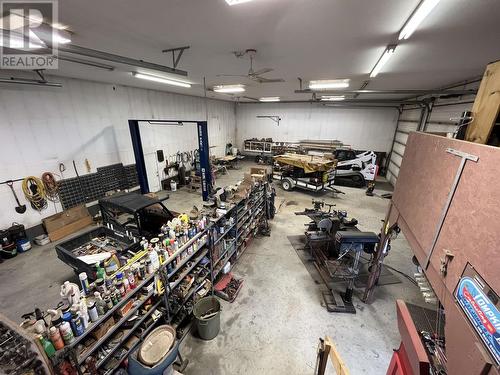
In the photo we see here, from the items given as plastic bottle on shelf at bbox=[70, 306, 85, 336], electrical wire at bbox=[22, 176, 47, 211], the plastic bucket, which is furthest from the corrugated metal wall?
electrical wire at bbox=[22, 176, 47, 211]

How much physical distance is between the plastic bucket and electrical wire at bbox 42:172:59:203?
18.2 ft

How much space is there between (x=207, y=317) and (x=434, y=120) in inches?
382

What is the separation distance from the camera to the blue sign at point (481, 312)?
1.00 m

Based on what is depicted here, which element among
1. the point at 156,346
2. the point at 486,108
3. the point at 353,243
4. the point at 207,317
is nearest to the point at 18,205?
the point at 156,346

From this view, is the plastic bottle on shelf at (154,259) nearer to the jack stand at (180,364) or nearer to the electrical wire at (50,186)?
the jack stand at (180,364)

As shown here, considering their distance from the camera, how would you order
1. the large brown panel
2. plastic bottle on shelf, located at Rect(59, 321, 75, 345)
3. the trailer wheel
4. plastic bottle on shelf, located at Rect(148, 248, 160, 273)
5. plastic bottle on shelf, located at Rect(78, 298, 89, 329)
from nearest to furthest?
the large brown panel < plastic bottle on shelf, located at Rect(59, 321, 75, 345) < plastic bottle on shelf, located at Rect(78, 298, 89, 329) < plastic bottle on shelf, located at Rect(148, 248, 160, 273) < the trailer wheel

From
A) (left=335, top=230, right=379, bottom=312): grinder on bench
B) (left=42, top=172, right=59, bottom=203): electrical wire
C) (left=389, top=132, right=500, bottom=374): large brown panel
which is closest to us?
(left=389, top=132, right=500, bottom=374): large brown panel

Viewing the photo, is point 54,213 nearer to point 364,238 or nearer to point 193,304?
point 193,304

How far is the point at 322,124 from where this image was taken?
41.9 feet

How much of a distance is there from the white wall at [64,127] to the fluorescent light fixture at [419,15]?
7.85 m

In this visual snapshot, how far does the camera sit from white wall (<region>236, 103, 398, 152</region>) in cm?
1164

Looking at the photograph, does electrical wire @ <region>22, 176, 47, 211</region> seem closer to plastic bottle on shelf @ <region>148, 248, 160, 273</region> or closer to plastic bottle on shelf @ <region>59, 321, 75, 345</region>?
plastic bottle on shelf @ <region>148, 248, 160, 273</region>

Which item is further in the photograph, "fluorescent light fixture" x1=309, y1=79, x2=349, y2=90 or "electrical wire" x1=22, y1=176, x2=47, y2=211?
"fluorescent light fixture" x1=309, y1=79, x2=349, y2=90

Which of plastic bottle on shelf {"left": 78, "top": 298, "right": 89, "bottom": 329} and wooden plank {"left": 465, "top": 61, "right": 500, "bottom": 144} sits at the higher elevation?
wooden plank {"left": 465, "top": 61, "right": 500, "bottom": 144}
